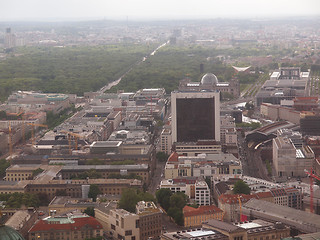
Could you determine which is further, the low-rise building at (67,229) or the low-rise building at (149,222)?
the low-rise building at (149,222)

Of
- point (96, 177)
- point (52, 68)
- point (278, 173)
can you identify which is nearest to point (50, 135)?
point (96, 177)

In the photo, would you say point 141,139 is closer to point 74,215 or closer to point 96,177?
point 96,177

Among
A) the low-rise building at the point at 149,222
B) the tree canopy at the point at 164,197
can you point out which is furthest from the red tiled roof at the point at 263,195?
the low-rise building at the point at 149,222

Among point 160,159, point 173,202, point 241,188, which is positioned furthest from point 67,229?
point 160,159

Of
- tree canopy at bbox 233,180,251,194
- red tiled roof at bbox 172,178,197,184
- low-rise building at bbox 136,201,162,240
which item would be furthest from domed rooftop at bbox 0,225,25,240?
red tiled roof at bbox 172,178,197,184

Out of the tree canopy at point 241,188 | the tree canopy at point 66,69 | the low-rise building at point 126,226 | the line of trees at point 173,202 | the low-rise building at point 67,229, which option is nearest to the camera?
the low-rise building at point 67,229

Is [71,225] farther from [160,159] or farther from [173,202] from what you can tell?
[160,159]

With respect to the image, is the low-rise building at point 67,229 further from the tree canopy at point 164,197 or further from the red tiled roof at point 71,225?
the tree canopy at point 164,197

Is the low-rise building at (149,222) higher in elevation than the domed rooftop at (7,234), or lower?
lower

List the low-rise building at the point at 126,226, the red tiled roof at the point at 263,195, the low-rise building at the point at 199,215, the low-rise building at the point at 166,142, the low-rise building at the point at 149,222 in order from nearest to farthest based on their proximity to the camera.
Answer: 1. the low-rise building at the point at 126,226
2. the low-rise building at the point at 149,222
3. the low-rise building at the point at 199,215
4. the red tiled roof at the point at 263,195
5. the low-rise building at the point at 166,142
